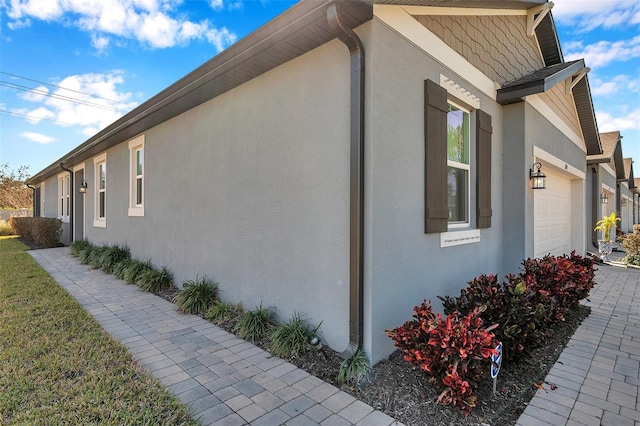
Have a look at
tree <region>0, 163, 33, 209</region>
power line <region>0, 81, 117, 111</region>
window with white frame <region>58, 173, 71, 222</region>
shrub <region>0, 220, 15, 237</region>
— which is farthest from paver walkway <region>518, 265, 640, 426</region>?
tree <region>0, 163, 33, 209</region>

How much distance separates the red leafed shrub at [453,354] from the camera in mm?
2473

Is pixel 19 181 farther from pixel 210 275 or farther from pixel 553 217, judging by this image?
pixel 553 217

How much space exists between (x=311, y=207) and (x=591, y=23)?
339 inches

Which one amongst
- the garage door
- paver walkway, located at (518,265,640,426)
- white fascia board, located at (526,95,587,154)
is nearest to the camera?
paver walkway, located at (518,265,640,426)

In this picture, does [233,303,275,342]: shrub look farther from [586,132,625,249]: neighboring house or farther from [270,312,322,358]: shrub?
[586,132,625,249]: neighboring house

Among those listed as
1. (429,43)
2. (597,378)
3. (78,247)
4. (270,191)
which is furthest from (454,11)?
(78,247)

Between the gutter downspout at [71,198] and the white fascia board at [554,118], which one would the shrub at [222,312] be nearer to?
the white fascia board at [554,118]

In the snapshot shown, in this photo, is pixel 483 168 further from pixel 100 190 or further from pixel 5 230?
pixel 5 230

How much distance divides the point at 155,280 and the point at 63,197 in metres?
12.1

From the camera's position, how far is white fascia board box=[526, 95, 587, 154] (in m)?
6.00

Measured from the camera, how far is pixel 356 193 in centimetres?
319

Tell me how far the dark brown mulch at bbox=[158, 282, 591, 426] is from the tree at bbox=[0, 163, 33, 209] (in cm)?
4014

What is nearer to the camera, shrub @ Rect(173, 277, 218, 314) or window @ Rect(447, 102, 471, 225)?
window @ Rect(447, 102, 471, 225)

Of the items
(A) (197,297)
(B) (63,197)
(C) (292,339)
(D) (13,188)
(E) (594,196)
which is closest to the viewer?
(C) (292,339)
